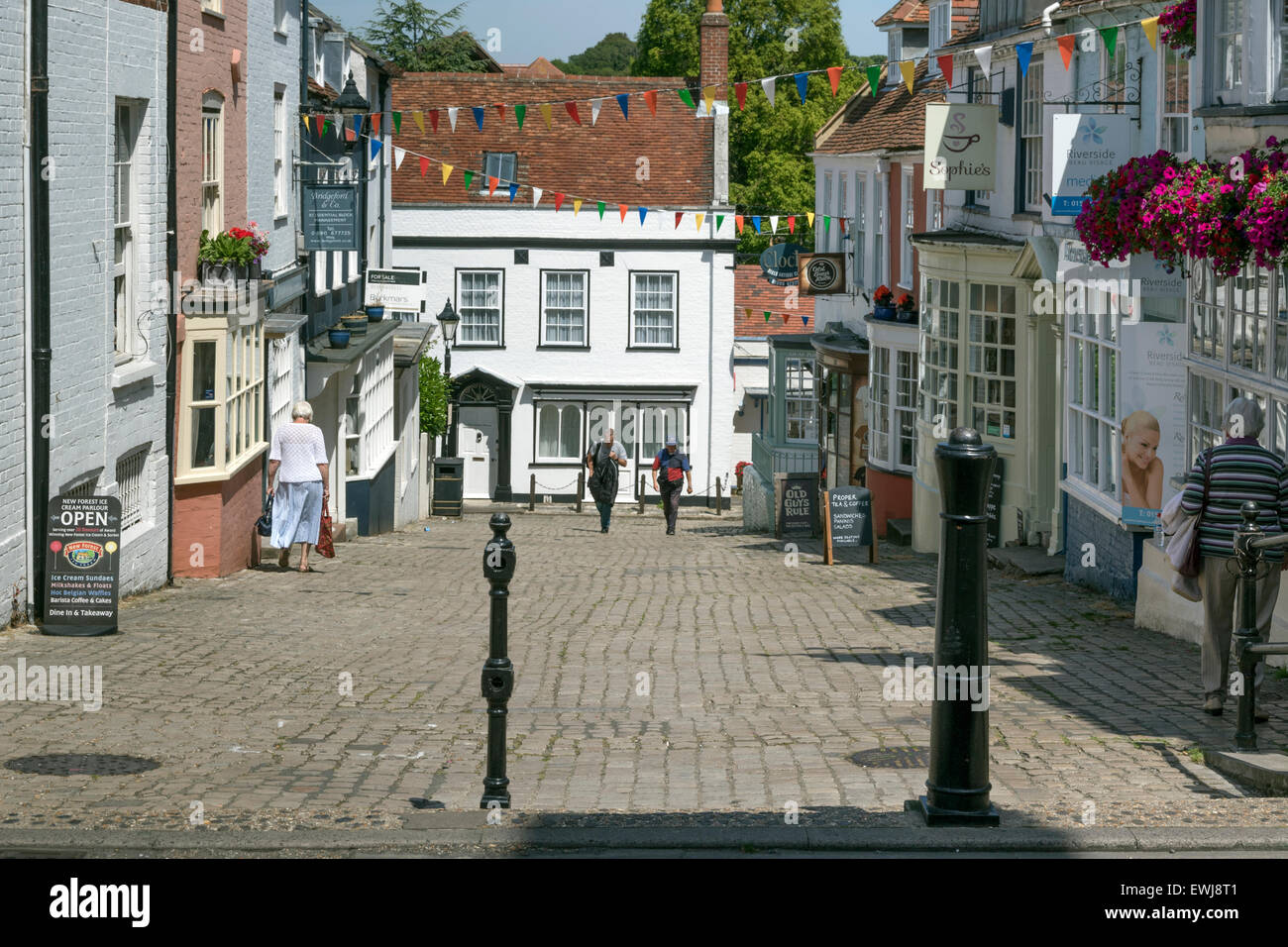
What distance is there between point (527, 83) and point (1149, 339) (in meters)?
31.7

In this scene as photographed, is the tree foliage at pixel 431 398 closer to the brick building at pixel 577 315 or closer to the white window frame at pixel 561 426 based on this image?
the brick building at pixel 577 315

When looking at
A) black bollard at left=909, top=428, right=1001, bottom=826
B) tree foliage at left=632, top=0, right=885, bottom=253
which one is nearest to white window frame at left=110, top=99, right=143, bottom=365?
black bollard at left=909, top=428, right=1001, bottom=826

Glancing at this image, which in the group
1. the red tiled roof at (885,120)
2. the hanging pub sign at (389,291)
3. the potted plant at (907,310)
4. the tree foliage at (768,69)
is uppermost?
the tree foliage at (768,69)

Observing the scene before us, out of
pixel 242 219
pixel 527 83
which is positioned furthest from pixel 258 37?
pixel 527 83

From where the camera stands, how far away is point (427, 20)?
58.8 metres

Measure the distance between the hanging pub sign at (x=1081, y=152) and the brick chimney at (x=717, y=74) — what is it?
87.6 feet

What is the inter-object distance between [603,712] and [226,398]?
852 centimetres

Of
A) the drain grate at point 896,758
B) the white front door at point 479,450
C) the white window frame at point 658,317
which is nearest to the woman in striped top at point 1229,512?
the drain grate at point 896,758

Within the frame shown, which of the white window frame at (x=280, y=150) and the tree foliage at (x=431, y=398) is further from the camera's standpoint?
the tree foliage at (x=431, y=398)

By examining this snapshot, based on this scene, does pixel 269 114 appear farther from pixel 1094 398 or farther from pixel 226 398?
pixel 1094 398

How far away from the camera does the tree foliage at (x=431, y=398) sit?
35.9 meters

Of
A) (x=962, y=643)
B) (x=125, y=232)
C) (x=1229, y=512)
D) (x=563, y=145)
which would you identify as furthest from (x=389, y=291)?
(x=962, y=643)

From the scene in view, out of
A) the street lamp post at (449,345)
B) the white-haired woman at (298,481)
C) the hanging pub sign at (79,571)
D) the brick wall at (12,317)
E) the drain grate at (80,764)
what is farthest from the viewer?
the street lamp post at (449,345)
